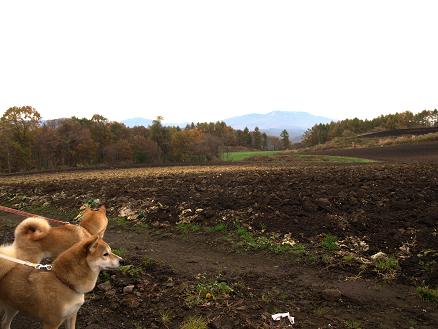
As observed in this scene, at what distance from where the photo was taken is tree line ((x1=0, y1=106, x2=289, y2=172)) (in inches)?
2240

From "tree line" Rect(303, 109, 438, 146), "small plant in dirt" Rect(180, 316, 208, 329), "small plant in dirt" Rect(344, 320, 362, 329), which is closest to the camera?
"small plant in dirt" Rect(180, 316, 208, 329)

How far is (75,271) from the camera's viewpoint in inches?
202

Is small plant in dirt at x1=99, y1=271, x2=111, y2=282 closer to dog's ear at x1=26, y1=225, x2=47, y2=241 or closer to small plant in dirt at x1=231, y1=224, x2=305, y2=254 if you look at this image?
dog's ear at x1=26, y1=225, x2=47, y2=241

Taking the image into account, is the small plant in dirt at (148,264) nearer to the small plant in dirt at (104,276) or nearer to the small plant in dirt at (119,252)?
the small plant in dirt at (104,276)

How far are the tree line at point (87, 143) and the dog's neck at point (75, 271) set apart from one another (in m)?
56.4

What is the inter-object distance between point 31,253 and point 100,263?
6.07 ft

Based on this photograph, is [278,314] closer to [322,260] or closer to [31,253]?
[322,260]

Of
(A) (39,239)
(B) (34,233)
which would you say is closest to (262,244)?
(A) (39,239)

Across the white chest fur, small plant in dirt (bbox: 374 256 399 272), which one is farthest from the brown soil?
the white chest fur

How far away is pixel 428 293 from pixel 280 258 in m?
3.34

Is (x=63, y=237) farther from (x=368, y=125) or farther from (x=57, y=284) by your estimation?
(x=368, y=125)

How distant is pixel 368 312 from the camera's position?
263 inches

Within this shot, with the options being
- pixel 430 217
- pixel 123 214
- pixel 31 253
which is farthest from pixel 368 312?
pixel 123 214

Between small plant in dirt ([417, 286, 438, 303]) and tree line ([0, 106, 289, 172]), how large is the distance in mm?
57825
